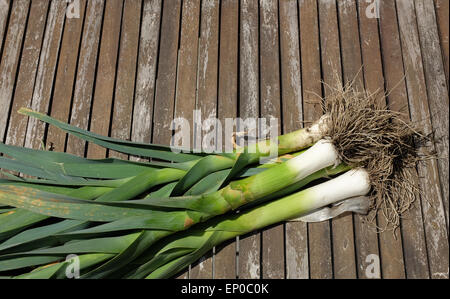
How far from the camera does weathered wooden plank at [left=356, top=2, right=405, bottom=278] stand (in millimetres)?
1555

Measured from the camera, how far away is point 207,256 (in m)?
1.57

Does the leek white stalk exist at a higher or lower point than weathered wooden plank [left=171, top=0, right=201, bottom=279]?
lower

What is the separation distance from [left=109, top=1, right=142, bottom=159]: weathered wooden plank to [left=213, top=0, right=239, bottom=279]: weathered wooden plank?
385mm

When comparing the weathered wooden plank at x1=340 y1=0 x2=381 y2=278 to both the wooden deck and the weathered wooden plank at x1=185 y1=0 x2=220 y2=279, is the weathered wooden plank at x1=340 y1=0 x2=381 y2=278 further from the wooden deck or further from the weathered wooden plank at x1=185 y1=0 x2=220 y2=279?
the weathered wooden plank at x1=185 y1=0 x2=220 y2=279

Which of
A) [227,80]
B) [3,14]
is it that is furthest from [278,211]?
[3,14]

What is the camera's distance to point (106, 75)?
1846mm

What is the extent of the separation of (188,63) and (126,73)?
10.9 inches

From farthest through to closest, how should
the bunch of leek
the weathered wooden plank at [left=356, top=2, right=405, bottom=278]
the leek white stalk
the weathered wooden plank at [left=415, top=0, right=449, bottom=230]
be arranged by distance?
the weathered wooden plank at [left=415, top=0, right=449, bottom=230], the weathered wooden plank at [left=356, top=2, right=405, bottom=278], the leek white stalk, the bunch of leek

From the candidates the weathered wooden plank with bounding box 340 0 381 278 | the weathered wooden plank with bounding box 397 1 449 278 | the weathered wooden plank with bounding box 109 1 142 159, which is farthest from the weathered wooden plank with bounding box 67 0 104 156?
the weathered wooden plank with bounding box 397 1 449 278

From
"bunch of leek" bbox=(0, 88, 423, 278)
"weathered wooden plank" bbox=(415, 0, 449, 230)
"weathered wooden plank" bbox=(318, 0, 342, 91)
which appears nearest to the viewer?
"bunch of leek" bbox=(0, 88, 423, 278)

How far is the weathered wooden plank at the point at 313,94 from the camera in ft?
5.13

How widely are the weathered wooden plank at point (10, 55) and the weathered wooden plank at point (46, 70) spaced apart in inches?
4.4
